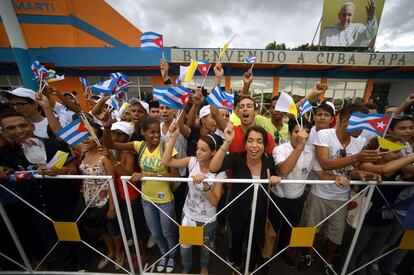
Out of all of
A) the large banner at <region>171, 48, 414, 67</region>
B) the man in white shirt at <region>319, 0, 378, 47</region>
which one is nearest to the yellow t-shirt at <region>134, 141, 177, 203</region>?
the large banner at <region>171, 48, 414, 67</region>

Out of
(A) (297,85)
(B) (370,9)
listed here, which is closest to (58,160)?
(A) (297,85)

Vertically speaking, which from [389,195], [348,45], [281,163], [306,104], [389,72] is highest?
[348,45]

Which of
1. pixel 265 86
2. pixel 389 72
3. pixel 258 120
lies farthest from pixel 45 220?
pixel 389 72

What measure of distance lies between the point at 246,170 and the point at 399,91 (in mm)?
20739

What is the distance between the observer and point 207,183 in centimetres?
200

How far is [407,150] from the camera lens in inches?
84.9

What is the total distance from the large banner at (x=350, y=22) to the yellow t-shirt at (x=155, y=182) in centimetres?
1838

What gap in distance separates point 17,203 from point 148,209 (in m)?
1.59

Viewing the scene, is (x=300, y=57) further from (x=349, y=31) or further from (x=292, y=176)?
(x=292, y=176)

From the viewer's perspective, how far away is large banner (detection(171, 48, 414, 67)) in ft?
37.6

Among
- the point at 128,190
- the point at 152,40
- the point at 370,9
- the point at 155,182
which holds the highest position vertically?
the point at 370,9

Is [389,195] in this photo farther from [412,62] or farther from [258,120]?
[412,62]

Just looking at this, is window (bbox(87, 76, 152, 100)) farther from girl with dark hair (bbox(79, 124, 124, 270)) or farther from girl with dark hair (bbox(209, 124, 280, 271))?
girl with dark hair (bbox(209, 124, 280, 271))

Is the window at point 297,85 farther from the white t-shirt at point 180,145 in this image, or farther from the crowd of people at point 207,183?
the white t-shirt at point 180,145
